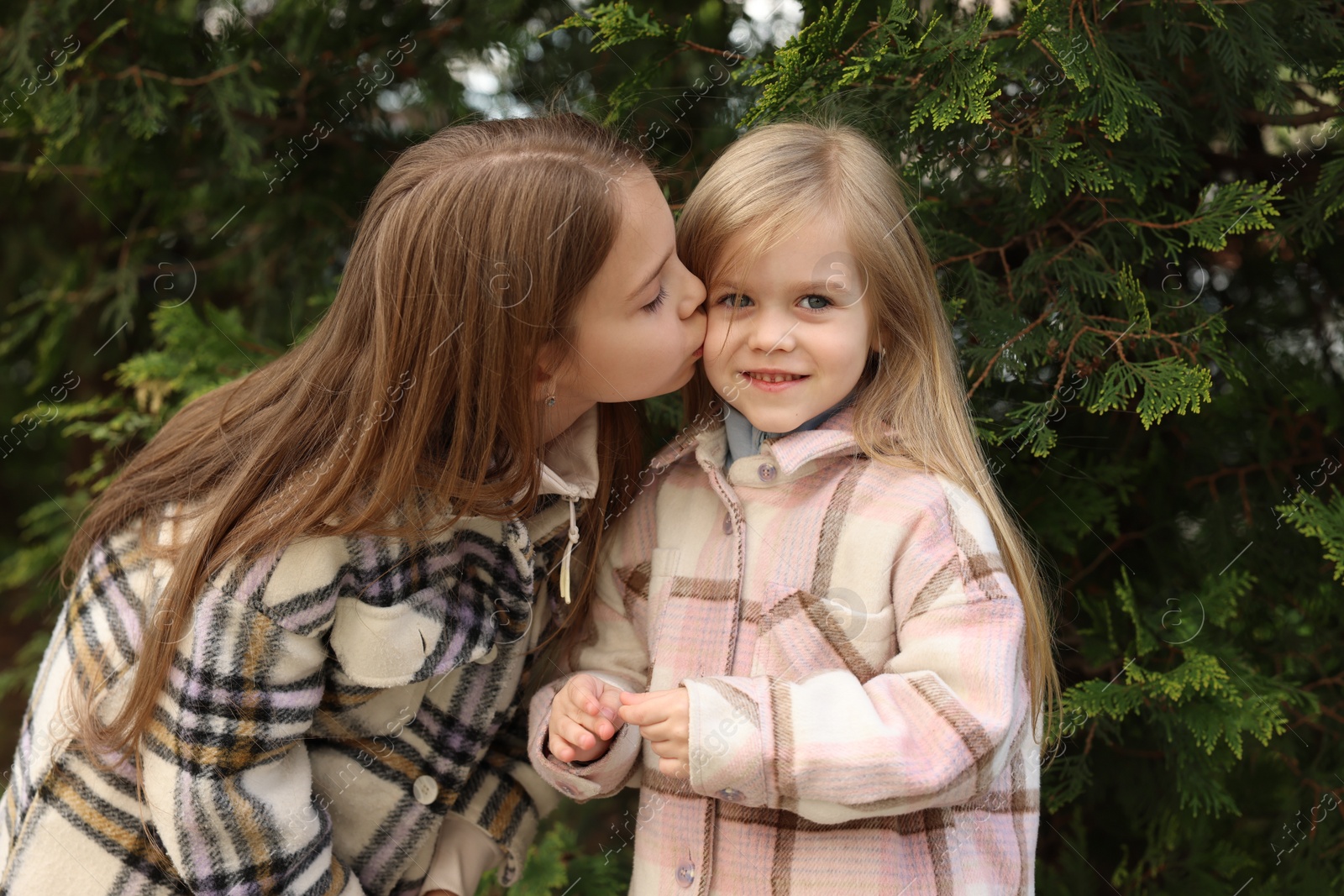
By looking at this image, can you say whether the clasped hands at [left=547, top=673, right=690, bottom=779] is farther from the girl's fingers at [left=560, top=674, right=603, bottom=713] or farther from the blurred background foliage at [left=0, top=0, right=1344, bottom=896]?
the blurred background foliage at [left=0, top=0, right=1344, bottom=896]

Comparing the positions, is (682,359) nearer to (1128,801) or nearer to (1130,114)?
(1130,114)

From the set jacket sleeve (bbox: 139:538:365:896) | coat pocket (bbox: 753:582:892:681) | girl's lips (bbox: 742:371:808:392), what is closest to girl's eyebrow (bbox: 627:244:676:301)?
girl's lips (bbox: 742:371:808:392)

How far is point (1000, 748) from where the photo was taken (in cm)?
156

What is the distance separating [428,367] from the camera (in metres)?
1.72

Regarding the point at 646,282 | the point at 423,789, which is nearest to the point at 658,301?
the point at 646,282

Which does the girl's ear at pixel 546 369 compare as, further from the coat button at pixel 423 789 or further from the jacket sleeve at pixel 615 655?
the coat button at pixel 423 789

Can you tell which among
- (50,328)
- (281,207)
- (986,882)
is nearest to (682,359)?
(986,882)

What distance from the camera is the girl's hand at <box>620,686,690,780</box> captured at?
5.14 feet

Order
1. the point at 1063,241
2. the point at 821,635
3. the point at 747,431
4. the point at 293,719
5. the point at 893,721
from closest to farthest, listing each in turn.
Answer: the point at 893,721, the point at 821,635, the point at 293,719, the point at 747,431, the point at 1063,241

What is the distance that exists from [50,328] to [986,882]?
122 inches

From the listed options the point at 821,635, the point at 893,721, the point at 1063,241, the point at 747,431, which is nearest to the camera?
the point at 893,721

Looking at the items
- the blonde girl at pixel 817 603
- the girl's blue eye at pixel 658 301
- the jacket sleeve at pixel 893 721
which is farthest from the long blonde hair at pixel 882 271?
the jacket sleeve at pixel 893 721

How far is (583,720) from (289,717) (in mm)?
503

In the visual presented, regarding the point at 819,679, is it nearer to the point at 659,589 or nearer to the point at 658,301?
the point at 659,589
